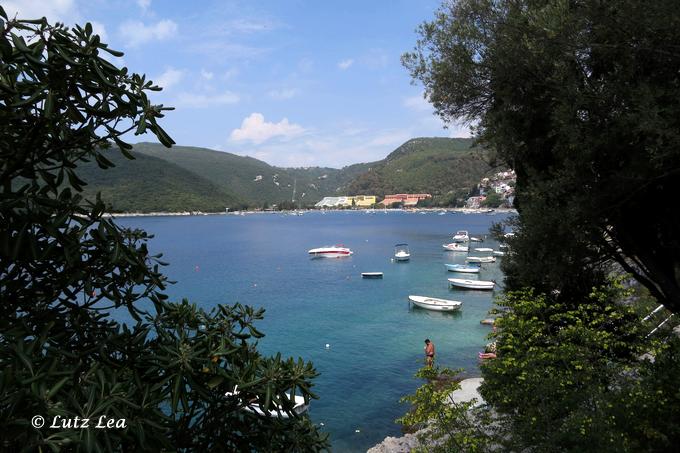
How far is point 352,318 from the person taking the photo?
124ft

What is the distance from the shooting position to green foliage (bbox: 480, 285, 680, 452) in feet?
25.6

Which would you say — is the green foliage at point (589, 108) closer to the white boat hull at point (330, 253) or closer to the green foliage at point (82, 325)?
the green foliage at point (82, 325)

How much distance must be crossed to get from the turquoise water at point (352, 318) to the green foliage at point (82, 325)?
11.0m

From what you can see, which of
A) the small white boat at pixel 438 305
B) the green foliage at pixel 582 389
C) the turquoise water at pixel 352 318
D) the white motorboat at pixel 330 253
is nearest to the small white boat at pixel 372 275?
the turquoise water at pixel 352 318

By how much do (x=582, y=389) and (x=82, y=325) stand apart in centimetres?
930

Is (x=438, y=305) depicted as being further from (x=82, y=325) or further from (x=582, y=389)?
(x=82, y=325)

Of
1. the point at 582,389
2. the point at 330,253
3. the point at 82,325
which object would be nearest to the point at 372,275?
the point at 330,253

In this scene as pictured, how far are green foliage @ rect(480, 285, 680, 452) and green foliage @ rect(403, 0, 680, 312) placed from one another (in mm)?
1444

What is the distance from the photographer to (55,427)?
2.34 metres

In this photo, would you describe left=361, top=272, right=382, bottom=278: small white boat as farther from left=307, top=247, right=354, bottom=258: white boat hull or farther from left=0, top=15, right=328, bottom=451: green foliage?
left=0, top=15, right=328, bottom=451: green foliage

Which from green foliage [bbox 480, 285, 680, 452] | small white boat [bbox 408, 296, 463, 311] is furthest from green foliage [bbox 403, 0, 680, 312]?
small white boat [bbox 408, 296, 463, 311]

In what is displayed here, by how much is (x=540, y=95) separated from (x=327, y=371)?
21472 millimetres

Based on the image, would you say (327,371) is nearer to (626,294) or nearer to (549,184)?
(626,294)

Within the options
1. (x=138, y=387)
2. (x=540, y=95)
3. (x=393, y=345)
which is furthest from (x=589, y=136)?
(x=393, y=345)
